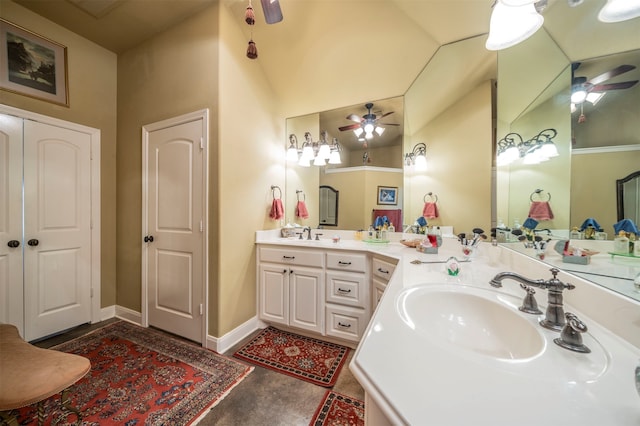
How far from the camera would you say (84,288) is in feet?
7.47

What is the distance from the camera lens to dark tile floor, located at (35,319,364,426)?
1.28m

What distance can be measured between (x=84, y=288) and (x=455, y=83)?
3.99m

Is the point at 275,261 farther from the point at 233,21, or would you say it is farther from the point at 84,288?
the point at 233,21

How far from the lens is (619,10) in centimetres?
78

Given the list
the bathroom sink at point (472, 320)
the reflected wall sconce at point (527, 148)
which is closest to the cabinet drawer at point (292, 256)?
the bathroom sink at point (472, 320)

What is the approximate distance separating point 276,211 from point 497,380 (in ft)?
7.24

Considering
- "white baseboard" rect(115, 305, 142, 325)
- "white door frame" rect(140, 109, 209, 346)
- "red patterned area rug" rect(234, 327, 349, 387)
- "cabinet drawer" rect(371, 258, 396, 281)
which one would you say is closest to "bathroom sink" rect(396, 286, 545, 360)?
"cabinet drawer" rect(371, 258, 396, 281)

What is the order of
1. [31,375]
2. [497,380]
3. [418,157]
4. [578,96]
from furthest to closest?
[418,157] < [31,375] < [578,96] < [497,380]

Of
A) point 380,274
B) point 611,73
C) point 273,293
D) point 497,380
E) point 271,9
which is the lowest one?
point 273,293

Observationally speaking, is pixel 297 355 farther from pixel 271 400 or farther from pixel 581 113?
pixel 581 113

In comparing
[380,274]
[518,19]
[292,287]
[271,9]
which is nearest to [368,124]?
[271,9]

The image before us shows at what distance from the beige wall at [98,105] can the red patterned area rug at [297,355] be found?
5.97 feet

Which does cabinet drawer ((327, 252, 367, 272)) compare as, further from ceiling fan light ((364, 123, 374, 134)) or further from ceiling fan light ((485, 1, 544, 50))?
ceiling fan light ((485, 1, 544, 50))

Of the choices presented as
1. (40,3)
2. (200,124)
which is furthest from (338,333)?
(40,3)
